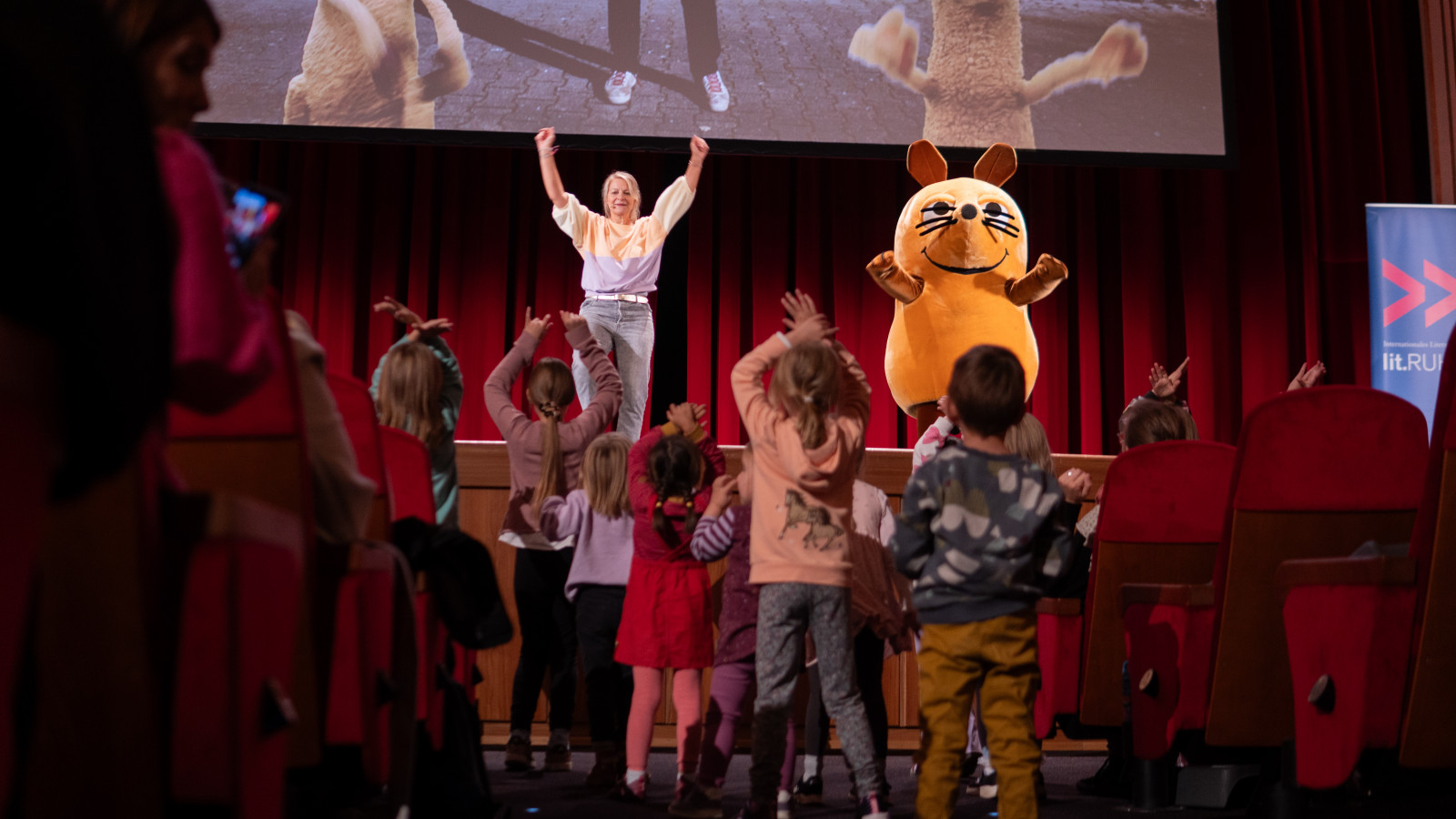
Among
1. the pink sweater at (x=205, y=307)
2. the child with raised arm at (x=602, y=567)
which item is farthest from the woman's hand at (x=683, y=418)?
the pink sweater at (x=205, y=307)

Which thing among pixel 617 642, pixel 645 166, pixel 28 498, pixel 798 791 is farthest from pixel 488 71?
pixel 28 498

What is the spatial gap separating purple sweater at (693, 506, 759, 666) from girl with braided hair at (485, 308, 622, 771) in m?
0.66

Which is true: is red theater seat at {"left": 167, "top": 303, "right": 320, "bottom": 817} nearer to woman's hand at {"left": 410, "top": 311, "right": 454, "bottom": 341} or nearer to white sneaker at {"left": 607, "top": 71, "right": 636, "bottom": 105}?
woman's hand at {"left": 410, "top": 311, "right": 454, "bottom": 341}

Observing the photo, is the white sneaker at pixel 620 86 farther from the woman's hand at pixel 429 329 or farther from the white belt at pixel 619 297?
the woman's hand at pixel 429 329

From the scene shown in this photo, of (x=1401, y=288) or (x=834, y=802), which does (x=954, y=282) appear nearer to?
(x=834, y=802)

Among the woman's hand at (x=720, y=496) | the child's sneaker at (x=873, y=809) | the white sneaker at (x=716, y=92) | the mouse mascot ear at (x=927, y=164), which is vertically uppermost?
the white sneaker at (x=716, y=92)

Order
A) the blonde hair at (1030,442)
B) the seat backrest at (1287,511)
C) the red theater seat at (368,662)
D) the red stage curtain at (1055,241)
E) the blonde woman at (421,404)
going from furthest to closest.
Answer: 1. the red stage curtain at (1055,241)
2. the blonde hair at (1030,442)
3. the blonde woman at (421,404)
4. the seat backrest at (1287,511)
5. the red theater seat at (368,662)

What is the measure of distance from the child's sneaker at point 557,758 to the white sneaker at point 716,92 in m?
3.06

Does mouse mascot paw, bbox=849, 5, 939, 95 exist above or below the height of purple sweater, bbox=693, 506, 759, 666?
above

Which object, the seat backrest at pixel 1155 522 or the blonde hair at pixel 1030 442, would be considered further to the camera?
the blonde hair at pixel 1030 442

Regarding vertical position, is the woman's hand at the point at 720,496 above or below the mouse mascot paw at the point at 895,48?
below

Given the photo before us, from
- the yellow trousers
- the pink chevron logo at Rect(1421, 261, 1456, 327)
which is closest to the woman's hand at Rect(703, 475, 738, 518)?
the yellow trousers

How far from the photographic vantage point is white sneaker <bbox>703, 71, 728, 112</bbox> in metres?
5.33

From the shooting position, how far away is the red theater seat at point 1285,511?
2.02 metres
